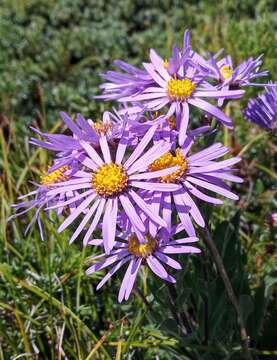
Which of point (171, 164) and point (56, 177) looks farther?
point (56, 177)

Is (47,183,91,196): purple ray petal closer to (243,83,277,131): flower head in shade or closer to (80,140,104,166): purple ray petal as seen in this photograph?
(80,140,104,166): purple ray petal

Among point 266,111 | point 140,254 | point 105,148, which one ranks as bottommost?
point 140,254

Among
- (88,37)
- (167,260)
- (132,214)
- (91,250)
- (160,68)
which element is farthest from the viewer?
(88,37)

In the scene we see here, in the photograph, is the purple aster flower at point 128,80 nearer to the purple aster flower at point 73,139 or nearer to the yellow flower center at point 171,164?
the purple aster flower at point 73,139

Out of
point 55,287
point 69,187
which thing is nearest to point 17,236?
point 55,287

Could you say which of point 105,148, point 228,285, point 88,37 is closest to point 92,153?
point 105,148

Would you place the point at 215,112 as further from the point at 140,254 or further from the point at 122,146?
the point at 140,254

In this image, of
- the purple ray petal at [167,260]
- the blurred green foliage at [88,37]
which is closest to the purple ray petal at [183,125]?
the purple ray petal at [167,260]
